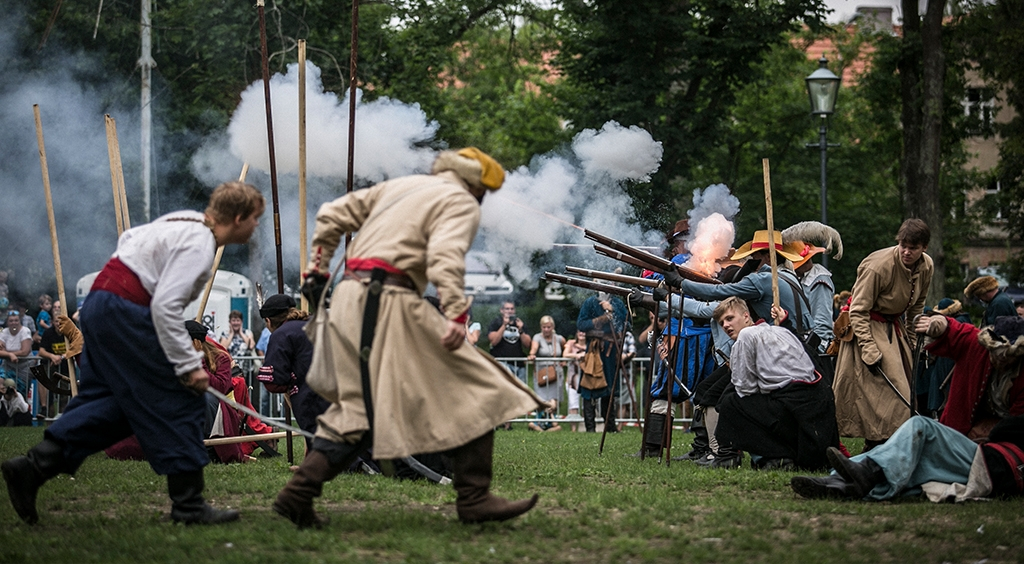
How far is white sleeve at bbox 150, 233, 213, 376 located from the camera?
5160mm

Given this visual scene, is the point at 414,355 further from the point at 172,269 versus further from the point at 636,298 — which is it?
the point at 636,298

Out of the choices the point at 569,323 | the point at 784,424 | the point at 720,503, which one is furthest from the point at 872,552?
the point at 569,323

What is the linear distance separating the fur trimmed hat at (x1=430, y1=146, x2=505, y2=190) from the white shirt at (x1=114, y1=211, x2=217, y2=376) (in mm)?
1187

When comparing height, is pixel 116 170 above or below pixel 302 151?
below

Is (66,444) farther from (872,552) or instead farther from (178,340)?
(872,552)

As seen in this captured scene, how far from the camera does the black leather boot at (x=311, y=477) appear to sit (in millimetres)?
5051

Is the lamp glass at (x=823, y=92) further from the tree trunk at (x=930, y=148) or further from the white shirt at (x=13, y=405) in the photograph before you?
the white shirt at (x=13, y=405)

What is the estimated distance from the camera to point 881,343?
26.9 feet

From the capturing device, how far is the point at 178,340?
5.18 m

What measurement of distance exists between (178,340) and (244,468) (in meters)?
3.41

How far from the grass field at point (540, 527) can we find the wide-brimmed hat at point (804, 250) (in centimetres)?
216

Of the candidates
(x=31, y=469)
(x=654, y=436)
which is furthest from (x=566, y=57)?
(x=31, y=469)

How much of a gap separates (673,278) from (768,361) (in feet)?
2.97

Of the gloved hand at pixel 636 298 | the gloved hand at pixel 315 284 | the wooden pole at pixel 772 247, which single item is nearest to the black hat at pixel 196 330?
the gloved hand at pixel 636 298
